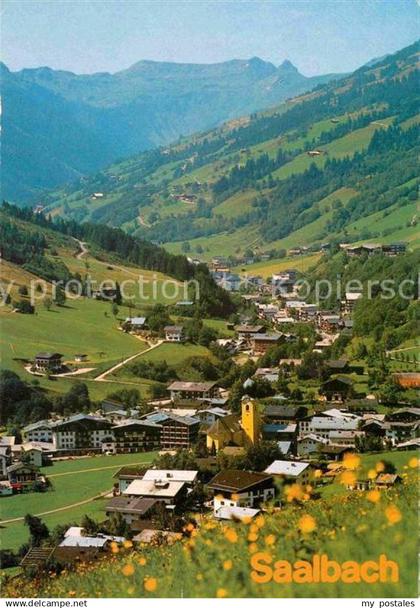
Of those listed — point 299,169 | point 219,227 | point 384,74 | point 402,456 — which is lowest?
point 402,456

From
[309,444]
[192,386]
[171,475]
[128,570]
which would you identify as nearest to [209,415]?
[309,444]

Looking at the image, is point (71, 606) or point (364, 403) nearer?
point (71, 606)

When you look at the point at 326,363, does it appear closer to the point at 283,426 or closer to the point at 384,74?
the point at 283,426

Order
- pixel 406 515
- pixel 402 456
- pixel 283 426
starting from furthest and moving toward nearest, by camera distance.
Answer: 1. pixel 283 426
2. pixel 402 456
3. pixel 406 515

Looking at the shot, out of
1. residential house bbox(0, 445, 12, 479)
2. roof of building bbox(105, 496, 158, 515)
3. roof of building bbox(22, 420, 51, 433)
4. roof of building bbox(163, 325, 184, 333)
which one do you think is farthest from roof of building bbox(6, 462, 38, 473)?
roof of building bbox(163, 325, 184, 333)

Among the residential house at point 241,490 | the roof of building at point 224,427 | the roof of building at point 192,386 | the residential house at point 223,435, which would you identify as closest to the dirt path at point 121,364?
the roof of building at point 192,386

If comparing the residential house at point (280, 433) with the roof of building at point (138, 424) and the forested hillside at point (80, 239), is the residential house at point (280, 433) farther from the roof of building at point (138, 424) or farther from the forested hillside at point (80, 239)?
the forested hillside at point (80, 239)

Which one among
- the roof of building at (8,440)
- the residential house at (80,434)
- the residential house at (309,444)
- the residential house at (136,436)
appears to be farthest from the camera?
the residential house at (80,434)

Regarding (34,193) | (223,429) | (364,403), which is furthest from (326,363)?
(34,193)
